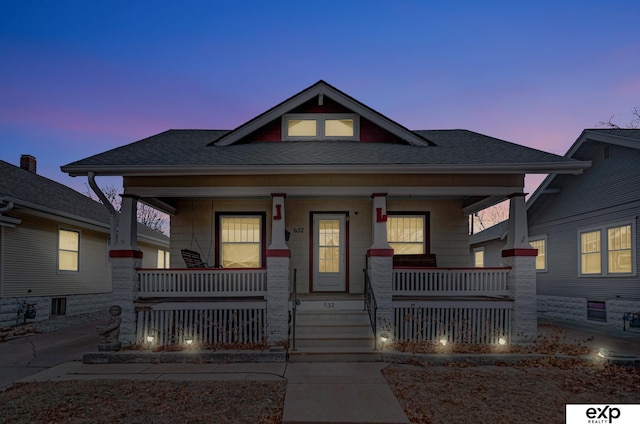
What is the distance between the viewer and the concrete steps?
7664 mm

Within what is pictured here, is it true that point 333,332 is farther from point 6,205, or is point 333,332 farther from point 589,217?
point 6,205

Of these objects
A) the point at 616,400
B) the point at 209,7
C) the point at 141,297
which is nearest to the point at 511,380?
the point at 616,400

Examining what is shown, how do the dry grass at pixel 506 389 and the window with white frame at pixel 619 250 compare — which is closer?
the dry grass at pixel 506 389

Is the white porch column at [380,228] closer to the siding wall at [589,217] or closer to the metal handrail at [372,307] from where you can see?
the metal handrail at [372,307]

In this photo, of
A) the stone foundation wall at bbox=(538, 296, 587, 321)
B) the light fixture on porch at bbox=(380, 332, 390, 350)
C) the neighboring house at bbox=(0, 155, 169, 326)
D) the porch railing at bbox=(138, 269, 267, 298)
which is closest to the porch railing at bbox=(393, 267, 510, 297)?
the light fixture on porch at bbox=(380, 332, 390, 350)

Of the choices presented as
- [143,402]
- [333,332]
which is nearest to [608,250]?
[333,332]

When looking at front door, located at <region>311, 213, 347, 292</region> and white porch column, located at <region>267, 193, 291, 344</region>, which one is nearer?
white porch column, located at <region>267, 193, 291, 344</region>

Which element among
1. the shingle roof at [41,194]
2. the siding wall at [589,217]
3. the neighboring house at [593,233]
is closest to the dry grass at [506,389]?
the neighboring house at [593,233]

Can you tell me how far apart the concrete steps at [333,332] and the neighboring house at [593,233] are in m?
8.18

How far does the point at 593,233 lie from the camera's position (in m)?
13.2

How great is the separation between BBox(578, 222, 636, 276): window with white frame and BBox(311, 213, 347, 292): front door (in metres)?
8.04

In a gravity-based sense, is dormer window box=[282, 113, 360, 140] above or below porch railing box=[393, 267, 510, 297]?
above

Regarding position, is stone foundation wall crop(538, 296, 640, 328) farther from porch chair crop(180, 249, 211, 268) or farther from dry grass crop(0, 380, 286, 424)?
porch chair crop(180, 249, 211, 268)

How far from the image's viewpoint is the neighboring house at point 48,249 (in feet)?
40.2
